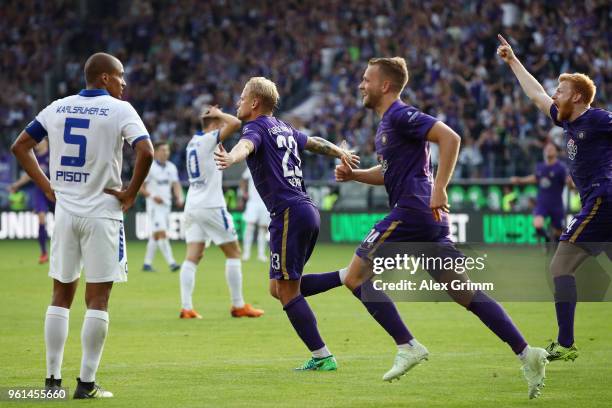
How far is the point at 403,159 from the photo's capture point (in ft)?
26.5

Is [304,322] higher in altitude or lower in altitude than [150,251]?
higher

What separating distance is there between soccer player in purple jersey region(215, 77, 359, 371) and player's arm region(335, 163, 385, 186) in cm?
19

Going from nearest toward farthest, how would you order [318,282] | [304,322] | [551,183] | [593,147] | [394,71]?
[394,71]
[304,322]
[318,282]
[593,147]
[551,183]

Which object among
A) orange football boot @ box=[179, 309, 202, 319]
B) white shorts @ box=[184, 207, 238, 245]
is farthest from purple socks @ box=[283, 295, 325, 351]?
white shorts @ box=[184, 207, 238, 245]

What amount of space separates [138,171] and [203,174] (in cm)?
616

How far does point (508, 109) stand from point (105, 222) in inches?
924

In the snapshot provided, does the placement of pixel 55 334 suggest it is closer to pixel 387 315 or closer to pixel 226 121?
pixel 387 315

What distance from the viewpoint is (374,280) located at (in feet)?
27.4

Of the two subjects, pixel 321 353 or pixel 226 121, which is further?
pixel 226 121

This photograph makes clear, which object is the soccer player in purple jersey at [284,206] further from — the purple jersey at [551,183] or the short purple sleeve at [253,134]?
the purple jersey at [551,183]

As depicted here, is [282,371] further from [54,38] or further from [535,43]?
[54,38]

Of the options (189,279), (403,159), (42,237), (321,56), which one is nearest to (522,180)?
(189,279)

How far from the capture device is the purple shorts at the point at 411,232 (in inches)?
313

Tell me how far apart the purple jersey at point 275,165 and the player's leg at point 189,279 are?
4.53 m
